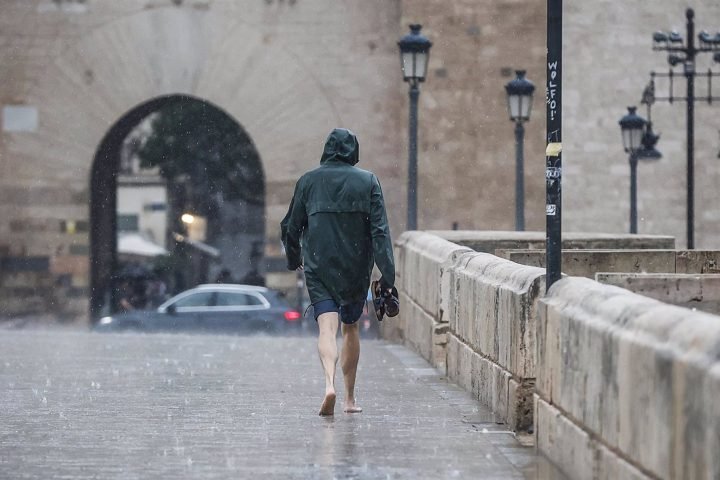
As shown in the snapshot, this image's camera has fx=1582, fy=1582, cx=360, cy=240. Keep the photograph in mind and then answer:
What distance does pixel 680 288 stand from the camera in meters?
8.63

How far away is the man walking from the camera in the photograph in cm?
827

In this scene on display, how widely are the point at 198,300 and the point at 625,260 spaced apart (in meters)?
14.2

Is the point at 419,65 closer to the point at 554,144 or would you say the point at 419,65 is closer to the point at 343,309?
the point at 343,309

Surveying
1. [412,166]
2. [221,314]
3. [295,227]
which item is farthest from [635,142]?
[295,227]

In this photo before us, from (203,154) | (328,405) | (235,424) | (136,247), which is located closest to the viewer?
(235,424)

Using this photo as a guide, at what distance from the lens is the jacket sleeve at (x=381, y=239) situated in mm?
8188

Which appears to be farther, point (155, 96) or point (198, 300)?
point (155, 96)

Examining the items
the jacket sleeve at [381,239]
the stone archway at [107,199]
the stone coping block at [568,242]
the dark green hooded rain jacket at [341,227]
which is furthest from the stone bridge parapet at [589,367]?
the stone archway at [107,199]

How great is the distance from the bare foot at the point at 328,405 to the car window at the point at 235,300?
1677cm

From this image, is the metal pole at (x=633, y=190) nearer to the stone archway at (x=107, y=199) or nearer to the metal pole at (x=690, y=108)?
the metal pole at (x=690, y=108)

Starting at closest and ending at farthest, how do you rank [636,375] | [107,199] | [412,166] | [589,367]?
1. [636,375]
2. [589,367]
3. [412,166]
4. [107,199]

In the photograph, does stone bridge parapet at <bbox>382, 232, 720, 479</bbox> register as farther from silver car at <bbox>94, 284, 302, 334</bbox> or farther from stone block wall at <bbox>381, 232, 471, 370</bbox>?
silver car at <bbox>94, 284, 302, 334</bbox>

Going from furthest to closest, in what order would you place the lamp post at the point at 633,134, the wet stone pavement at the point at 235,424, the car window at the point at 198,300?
the car window at the point at 198,300, the lamp post at the point at 633,134, the wet stone pavement at the point at 235,424

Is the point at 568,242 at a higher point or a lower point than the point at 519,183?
lower
